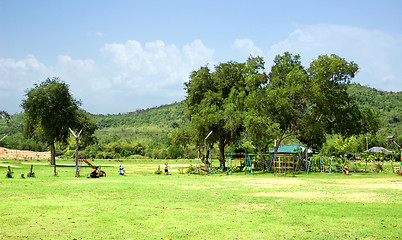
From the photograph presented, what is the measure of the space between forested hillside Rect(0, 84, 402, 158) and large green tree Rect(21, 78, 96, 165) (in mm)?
17218

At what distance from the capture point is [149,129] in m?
140

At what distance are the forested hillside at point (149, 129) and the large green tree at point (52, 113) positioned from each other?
17218mm

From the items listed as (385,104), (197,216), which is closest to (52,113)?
(197,216)

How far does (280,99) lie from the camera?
38.6 meters

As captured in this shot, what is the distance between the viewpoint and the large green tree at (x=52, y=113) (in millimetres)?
49344

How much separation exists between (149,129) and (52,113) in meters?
90.0

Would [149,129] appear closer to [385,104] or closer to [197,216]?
[385,104]

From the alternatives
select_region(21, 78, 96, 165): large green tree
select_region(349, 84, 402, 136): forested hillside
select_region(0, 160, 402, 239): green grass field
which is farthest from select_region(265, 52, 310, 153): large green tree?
select_region(349, 84, 402, 136): forested hillside

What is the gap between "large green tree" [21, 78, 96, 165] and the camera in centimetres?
4934

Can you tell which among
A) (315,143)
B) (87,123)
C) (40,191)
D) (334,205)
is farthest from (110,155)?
(334,205)

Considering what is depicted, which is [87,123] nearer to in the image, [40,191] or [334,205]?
[40,191]

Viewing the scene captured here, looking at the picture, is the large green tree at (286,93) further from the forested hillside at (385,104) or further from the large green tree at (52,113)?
the forested hillside at (385,104)

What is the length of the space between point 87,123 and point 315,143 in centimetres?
3234

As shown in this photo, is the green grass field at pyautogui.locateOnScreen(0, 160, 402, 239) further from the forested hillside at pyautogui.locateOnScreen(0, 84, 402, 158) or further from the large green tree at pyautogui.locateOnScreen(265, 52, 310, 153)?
the forested hillside at pyautogui.locateOnScreen(0, 84, 402, 158)
